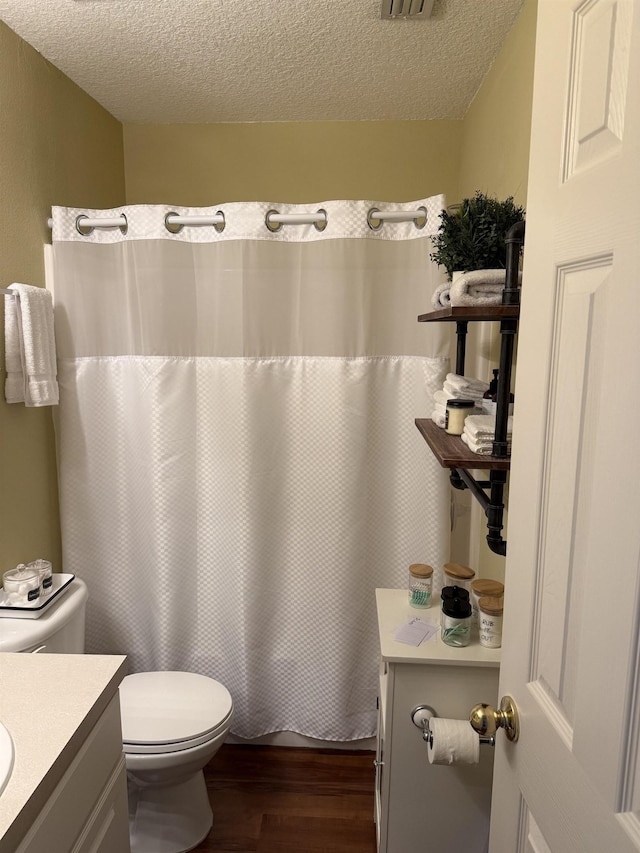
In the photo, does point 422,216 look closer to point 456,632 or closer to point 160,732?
point 456,632

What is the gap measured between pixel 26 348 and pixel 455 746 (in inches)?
63.1

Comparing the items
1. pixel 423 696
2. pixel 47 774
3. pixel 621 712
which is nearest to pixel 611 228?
pixel 621 712

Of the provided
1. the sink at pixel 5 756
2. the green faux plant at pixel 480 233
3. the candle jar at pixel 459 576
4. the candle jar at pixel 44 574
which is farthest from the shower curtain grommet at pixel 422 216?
the sink at pixel 5 756

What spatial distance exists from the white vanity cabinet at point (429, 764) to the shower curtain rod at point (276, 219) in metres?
1.25

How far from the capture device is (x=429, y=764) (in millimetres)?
1528

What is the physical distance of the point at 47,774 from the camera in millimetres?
920

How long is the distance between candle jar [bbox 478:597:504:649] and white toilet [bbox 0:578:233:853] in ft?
2.65

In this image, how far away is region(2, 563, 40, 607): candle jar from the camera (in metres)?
1.68

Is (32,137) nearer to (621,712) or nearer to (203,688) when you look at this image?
(203,688)

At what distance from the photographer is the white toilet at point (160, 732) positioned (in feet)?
5.35

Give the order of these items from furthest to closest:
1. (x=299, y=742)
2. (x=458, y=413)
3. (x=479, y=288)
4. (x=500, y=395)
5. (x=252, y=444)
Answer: (x=299, y=742)
(x=252, y=444)
(x=458, y=413)
(x=479, y=288)
(x=500, y=395)

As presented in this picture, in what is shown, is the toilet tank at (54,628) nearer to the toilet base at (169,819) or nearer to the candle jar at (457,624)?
the toilet base at (169,819)

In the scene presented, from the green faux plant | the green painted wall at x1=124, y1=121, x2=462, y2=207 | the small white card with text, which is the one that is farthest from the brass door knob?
the green painted wall at x1=124, y1=121, x2=462, y2=207

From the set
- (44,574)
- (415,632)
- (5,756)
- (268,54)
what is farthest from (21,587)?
(268,54)
